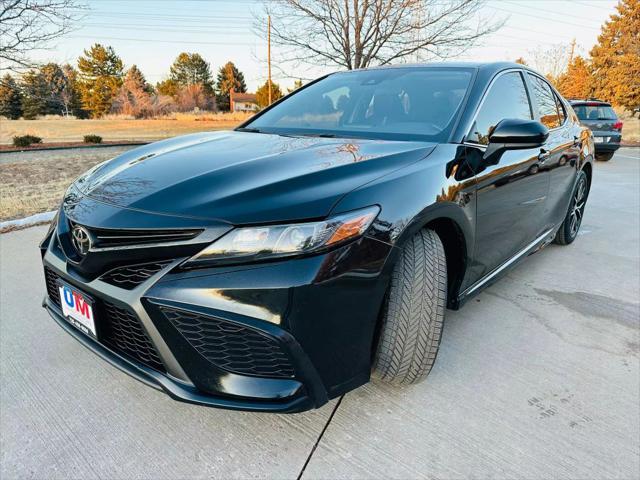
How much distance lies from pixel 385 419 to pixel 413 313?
46cm

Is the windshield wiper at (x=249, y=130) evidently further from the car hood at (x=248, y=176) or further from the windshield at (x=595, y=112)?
the windshield at (x=595, y=112)

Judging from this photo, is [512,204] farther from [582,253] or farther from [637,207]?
[637,207]

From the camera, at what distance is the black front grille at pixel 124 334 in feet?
4.66

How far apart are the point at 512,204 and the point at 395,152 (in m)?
0.94

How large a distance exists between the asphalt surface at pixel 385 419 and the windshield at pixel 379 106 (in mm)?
1155

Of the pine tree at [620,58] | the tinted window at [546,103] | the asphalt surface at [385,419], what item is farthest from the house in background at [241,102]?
the asphalt surface at [385,419]

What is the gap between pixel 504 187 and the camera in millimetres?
2203

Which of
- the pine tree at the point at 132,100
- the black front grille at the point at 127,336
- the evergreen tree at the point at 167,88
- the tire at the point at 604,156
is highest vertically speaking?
the evergreen tree at the point at 167,88

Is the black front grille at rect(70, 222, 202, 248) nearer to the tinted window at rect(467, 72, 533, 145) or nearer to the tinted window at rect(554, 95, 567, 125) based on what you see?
the tinted window at rect(467, 72, 533, 145)

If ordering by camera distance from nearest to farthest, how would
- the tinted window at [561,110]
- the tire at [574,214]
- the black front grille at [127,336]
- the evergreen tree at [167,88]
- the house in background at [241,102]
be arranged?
the black front grille at [127,336] → the tinted window at [561,110] → the tire at [574,214] → the evergreen tree at [167,88] → the house in background at [241,102]

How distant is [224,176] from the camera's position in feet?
5.10

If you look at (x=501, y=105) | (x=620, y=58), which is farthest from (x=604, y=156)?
(x=620, y=58)

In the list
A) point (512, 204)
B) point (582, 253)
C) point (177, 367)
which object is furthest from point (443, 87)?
point (582, 253)

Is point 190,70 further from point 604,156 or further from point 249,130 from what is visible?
point 249,130
